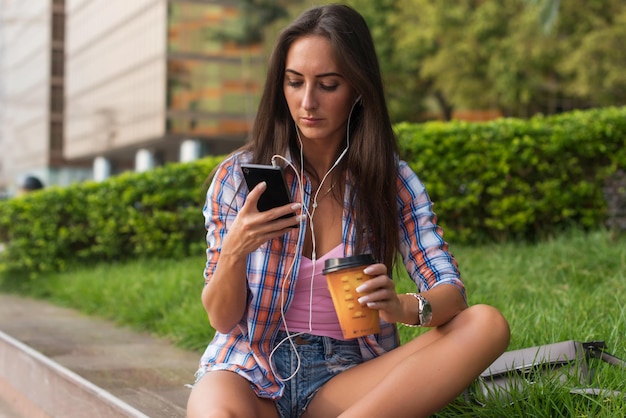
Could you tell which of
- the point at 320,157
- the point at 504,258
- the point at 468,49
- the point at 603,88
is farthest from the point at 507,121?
the point at 468,49

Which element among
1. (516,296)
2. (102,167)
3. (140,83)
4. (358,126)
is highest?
(140,83)

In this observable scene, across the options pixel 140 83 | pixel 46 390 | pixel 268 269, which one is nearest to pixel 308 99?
pixel 268 269


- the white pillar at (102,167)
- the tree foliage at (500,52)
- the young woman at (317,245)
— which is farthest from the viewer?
the white pillar at (102,167)

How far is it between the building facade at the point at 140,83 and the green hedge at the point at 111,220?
20.0 meters

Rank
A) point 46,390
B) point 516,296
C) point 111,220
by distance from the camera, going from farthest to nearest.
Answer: point 111,220, point 516,296, point 46,390

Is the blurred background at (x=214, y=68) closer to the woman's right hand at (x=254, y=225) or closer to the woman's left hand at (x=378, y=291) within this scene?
the woman's right hand at (x=254, y=225)

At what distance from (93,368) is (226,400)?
2.15 meters

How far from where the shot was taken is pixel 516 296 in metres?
4.48

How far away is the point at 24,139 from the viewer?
61281 millimetres

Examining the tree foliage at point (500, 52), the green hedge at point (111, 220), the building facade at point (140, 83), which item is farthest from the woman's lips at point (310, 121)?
the building facade at point (140, 83)

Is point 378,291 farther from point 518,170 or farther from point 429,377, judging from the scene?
point 518,170

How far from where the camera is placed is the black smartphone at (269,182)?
6.81 feet

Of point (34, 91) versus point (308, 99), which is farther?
point (34, 91)

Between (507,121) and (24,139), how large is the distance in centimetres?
5933
